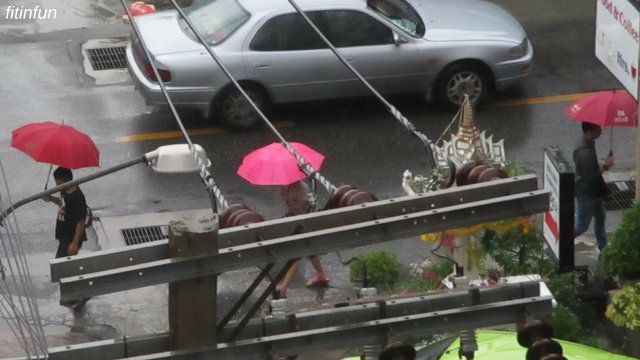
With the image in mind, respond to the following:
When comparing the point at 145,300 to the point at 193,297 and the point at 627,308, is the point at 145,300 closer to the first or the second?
the point at 627,308

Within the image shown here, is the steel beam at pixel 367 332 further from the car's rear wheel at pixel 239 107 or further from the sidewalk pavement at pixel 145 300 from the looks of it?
the car's rear wheel at pixel 239 107

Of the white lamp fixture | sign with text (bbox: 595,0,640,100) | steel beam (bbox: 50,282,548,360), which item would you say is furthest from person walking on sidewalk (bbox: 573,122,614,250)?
steel beam (bbox: 50,282,548,360)

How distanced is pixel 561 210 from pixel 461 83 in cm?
520

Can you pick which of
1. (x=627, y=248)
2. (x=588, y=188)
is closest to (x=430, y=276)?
(x=627, y=248)

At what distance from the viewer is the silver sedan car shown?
1589cm

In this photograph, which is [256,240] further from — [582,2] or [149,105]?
[582,2]

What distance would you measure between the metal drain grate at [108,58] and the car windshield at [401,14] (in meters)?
3.40

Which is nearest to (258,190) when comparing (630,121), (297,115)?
(297,115)

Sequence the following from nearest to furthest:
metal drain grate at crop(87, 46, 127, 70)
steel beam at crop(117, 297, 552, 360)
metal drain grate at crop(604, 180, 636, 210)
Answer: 1. steel beam at crop(117, 297, 552, 360)
2. metal drain grate at crop(604, 180, 636, 210)
3. metal drain grate at crop(87, 46, 127, 70)

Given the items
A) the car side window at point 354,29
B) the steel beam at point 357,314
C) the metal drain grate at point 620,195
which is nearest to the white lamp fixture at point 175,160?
the steel beam at point 357,314

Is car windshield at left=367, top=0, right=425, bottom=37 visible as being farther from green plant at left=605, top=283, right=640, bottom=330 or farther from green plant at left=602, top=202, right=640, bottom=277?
green plant at left=605, top=283, right=640, bottom=330

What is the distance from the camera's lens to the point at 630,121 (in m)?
12.8

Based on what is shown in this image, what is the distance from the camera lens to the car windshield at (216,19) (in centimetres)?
1608

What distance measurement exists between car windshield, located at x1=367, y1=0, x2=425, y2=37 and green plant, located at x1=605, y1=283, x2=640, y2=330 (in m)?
6.56
